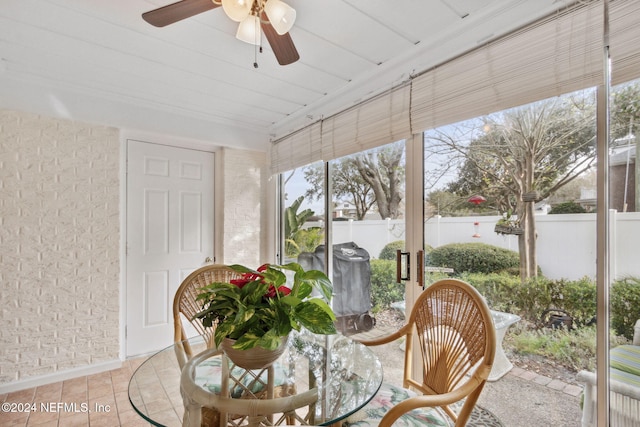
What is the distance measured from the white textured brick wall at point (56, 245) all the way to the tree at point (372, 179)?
6.64 feet

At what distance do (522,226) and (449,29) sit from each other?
3.68 feet

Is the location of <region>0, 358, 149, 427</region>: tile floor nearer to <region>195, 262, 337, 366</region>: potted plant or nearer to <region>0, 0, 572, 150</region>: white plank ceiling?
<region>195, 262, 337, 366</region>: potted plant

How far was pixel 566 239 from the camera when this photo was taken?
1.40 metres

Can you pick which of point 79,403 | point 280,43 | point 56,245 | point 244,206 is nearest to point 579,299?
point 280,43

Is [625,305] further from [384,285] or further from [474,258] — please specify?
[384,285]

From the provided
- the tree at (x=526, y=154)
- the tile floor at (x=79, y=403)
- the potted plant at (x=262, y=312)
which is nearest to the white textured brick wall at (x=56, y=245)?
the tile floor at (x=79, y=403)

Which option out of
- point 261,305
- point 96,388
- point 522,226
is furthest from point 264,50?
point 96,388

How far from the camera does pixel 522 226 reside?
1.55 meters

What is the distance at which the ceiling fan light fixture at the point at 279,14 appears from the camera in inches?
51.1

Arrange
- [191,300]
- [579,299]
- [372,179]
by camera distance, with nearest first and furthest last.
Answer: [579,299], [191,300], [372,179]

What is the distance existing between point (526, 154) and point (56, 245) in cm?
334

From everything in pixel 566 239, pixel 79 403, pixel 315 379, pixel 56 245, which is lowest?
pixel 79 403

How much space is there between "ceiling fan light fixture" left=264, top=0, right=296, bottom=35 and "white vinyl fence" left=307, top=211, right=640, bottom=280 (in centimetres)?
135

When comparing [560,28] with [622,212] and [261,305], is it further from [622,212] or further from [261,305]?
[261,305]
